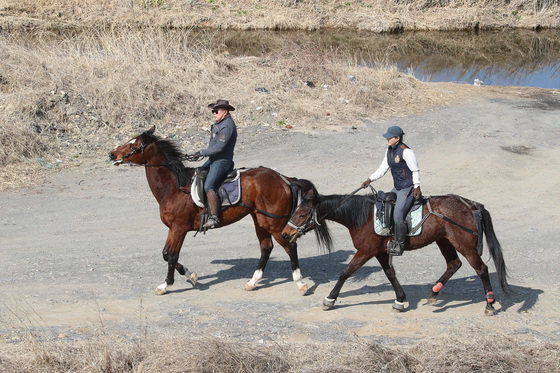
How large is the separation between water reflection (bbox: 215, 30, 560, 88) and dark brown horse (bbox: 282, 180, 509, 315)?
654 inches

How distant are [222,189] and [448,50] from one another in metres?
24.1

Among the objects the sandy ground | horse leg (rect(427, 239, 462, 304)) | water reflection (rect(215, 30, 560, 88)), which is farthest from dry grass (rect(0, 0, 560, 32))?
horse leg (rect(427, 239, 462, 304))

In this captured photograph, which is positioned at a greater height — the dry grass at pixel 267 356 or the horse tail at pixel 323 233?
the horse tail at pixel 323 233

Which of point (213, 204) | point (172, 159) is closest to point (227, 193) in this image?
point (213, 204)

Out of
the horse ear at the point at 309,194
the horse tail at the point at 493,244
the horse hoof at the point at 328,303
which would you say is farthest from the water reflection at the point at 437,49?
the horse hoof at the point at 328,303

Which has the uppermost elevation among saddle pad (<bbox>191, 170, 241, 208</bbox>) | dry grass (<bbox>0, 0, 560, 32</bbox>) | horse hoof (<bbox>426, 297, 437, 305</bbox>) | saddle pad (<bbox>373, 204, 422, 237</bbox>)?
dry grass (<bbox>0, 0, 560, 32</bbox>)

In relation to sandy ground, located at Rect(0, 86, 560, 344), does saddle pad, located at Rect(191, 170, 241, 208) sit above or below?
above

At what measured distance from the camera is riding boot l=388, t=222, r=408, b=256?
8.73 meters

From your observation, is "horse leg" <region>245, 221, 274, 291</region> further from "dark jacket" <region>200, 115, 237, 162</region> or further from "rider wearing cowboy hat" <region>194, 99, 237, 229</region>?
"dark jacket" <region>200, 115, 237, 162</region>

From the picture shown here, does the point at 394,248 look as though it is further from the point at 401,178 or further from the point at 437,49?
the point at 437,49

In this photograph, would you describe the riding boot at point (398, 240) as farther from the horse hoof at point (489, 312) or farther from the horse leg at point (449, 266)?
the horse hoof at point (489, 312)

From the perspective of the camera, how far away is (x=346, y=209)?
8.96 m

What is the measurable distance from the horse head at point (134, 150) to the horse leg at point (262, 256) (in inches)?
76.2

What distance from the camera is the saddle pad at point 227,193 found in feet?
31.5
